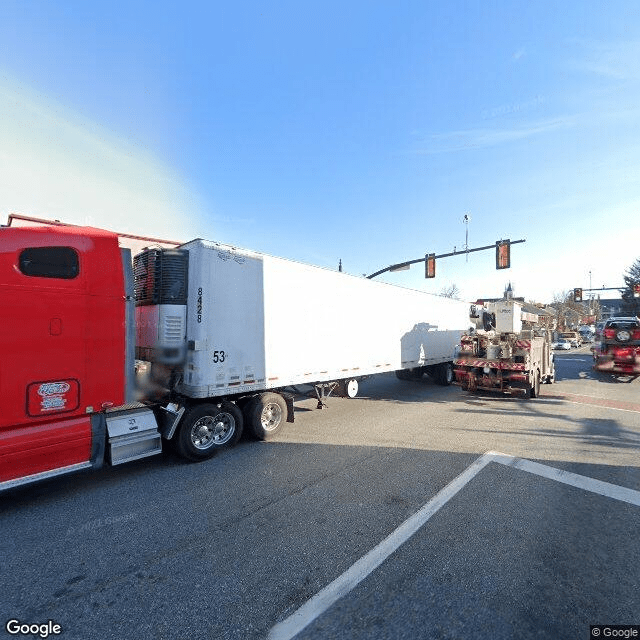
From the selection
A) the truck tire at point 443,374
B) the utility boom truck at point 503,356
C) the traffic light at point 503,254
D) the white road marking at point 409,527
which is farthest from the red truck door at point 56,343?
the traffic light at point 503,254

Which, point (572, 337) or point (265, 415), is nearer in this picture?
point (265, 415)

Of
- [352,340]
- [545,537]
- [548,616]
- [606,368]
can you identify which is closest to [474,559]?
[548,616]

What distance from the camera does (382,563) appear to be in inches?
120

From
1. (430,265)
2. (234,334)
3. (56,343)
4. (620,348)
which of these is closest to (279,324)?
(234,334)

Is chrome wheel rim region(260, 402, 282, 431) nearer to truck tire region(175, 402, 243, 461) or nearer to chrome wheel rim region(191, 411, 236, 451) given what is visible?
truck tire region(175, 402, 243, 461)

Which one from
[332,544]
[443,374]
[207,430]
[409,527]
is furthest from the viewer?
[443,374]

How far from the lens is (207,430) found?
5.59m

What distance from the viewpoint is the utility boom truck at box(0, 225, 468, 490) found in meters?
3.88

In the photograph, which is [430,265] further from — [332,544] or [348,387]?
[332,544]

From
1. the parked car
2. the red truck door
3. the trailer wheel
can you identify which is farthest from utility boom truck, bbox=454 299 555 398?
the parked car

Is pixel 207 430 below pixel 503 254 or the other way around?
below

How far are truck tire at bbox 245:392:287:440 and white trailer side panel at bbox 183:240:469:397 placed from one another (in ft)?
0.94

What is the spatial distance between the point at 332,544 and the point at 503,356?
31.1 ft

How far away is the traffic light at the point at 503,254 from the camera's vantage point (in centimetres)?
1523
